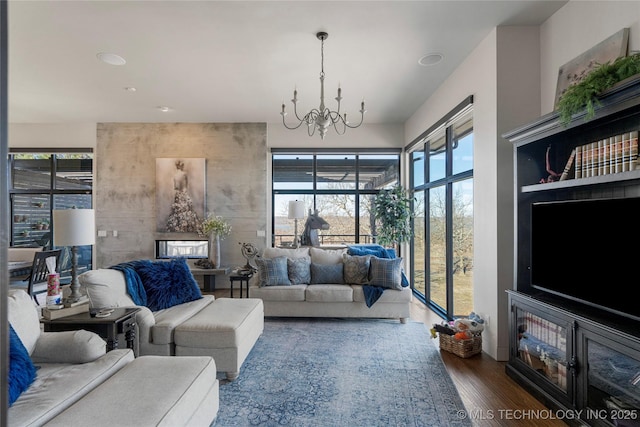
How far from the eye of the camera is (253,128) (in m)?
6.36

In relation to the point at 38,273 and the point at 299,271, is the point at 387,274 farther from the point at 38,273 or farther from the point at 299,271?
the point at 38,273

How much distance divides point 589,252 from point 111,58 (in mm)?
4637

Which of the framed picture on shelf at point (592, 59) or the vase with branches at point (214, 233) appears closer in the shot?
the framed picture on shelf at point (592, 59)

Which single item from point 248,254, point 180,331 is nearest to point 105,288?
point 180,331

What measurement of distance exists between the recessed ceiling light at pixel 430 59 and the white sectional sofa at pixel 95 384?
3559mm

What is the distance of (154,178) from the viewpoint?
6348 mm

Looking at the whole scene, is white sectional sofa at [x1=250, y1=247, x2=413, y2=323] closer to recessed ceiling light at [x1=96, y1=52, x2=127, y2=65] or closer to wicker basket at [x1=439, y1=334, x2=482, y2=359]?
wicker basket at [x1=439, y1=334, x2=482, y2=359]

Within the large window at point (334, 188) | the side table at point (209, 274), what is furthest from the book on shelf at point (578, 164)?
the side table at point (209, 274)

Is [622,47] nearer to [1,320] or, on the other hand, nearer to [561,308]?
[561,308]

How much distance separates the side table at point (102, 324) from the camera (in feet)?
7.80

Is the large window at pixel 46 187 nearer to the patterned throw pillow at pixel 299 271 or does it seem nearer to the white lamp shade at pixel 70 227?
the patterned throw pillow at pixel 299 271

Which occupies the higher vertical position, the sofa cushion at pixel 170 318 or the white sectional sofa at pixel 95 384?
the white sectional sofa at pixel 95 384

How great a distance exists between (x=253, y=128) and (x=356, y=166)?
209cm

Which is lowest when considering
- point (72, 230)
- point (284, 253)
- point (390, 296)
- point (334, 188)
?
point (390, 296)
